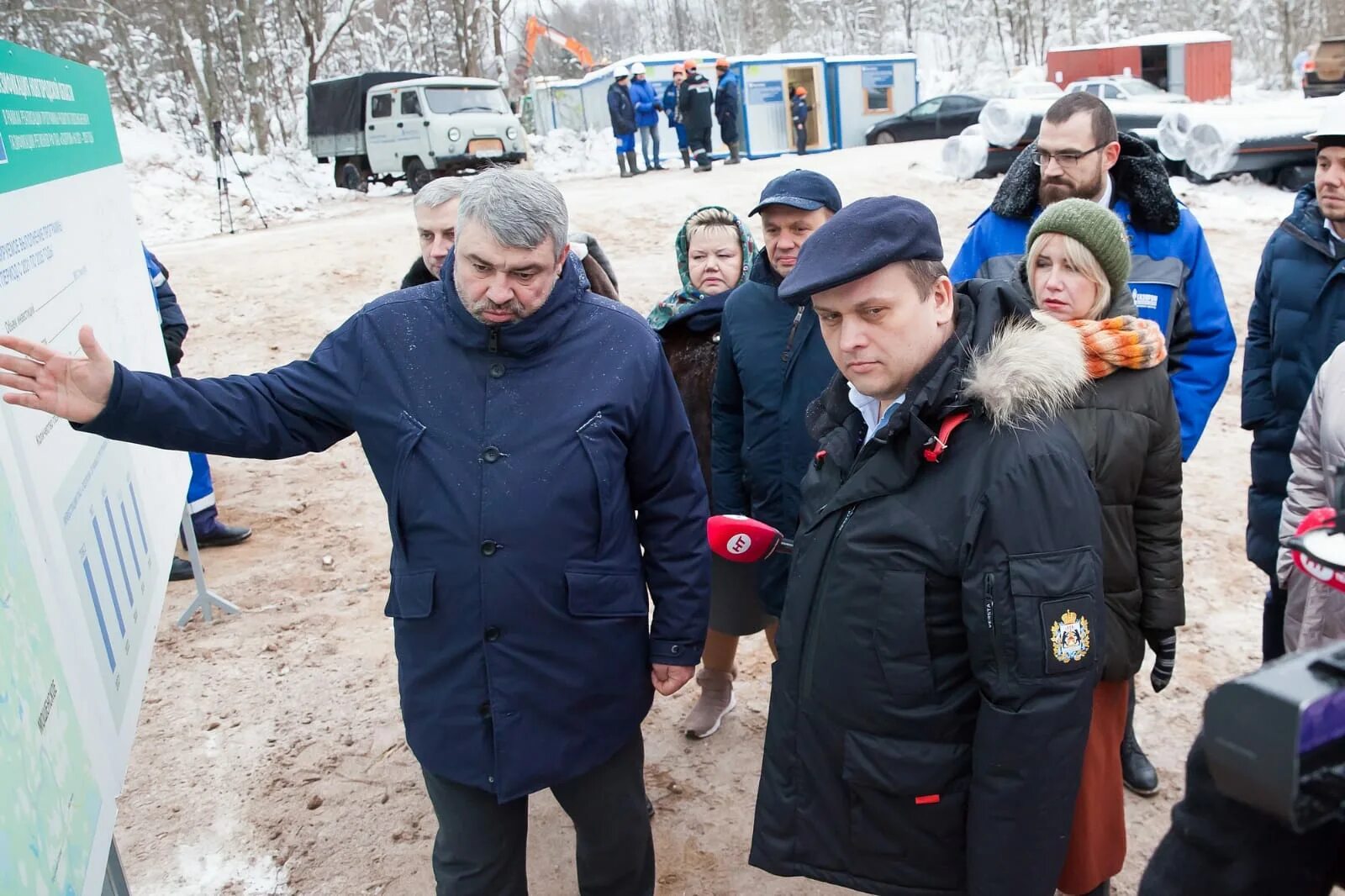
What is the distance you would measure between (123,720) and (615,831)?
1103mm

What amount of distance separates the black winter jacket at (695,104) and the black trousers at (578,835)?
51.6 ft

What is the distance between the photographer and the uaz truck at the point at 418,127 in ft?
57.8

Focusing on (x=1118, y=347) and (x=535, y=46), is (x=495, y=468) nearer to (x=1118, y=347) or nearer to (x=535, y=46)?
(x=1118, y=347)

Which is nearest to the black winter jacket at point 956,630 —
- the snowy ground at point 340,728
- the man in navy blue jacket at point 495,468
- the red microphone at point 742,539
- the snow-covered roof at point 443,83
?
the man in navy blue jacket at point 495,468

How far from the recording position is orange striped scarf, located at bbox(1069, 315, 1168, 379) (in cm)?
225

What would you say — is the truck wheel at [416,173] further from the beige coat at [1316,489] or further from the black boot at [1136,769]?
the beige coat at [1316,489]

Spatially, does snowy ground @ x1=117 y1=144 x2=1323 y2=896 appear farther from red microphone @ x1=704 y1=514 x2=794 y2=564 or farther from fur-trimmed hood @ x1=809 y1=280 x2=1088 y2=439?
fur-trimmed hood @ x1=809 y1=280 x2=1088 y2=439

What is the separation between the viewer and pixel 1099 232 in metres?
2.56

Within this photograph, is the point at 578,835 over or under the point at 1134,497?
under

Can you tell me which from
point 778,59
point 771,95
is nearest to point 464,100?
point 771,95

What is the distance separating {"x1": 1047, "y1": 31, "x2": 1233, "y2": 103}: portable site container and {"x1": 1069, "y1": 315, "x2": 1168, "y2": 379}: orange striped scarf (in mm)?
27316

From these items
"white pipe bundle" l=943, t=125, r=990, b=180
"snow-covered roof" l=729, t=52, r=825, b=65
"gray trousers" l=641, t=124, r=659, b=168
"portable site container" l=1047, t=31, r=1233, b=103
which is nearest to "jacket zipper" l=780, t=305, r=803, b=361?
"white pipe bundle" l=943, t=125, r=990, b=180

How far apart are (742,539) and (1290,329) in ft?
6.60

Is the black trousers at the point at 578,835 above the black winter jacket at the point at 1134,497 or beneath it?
beneath
